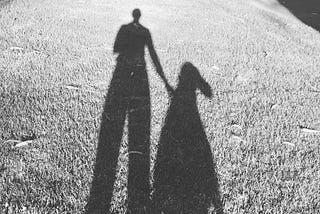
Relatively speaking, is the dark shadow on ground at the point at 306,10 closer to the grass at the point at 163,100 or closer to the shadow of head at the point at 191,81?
the grass at the point at 163,100

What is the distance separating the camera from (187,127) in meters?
4.14

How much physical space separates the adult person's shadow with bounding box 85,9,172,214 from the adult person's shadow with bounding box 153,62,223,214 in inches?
6.0

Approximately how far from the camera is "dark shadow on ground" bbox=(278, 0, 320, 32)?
33.7 ft

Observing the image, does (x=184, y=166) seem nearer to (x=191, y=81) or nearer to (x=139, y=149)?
(x=139, y=149)

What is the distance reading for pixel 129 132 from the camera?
396 centimetres

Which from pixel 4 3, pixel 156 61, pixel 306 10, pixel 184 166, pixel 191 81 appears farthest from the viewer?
pixel 306 10

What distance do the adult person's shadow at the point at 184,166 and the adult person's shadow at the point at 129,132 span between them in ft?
0.50

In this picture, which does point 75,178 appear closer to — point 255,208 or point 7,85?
point 255,208

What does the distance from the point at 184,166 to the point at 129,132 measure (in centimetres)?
81

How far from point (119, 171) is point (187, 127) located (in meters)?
1.12

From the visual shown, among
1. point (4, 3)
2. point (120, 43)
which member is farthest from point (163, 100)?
point (4, 3)

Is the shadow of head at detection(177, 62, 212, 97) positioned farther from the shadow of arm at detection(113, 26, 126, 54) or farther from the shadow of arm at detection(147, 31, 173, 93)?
the shadow of arm at detection(113, 26, 126, 54)

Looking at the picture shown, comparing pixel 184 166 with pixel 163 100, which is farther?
pixel 163 100

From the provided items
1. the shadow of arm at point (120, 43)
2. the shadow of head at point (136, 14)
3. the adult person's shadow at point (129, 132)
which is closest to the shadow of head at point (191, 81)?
the adult person's shadow at point (129, 132)
